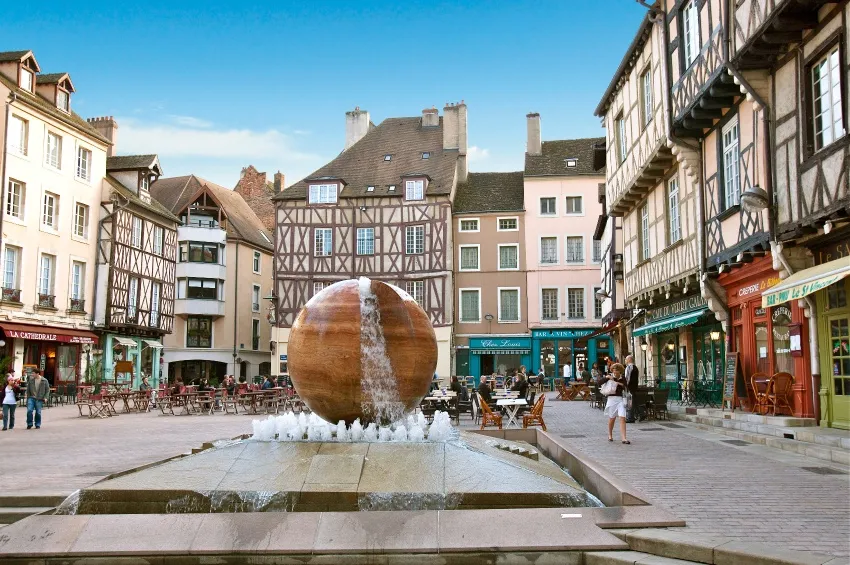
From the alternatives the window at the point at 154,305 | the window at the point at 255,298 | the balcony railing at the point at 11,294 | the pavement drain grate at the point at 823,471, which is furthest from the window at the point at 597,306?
the pavement drain grate at the point at 823,471

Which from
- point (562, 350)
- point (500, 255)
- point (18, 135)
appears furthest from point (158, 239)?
point (562, 350)

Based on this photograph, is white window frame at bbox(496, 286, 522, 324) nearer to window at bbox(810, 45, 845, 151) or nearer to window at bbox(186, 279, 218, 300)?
window at bbox(186, 279, 218, 300)

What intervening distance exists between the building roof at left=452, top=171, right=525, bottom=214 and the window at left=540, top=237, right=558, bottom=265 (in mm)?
2238

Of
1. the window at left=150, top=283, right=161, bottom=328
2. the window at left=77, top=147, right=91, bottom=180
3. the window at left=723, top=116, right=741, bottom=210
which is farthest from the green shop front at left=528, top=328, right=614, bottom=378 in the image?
the window at left=723, top=116, right=741, bottom=210

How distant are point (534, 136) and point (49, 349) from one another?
2728 cm

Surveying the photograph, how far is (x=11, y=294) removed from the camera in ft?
91.1

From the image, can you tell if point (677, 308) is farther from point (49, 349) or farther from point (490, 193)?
point (49, 349)

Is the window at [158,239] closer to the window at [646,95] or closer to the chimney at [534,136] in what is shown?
the chimney at [534,136]

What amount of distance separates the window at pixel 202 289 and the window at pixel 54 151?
14.0 m

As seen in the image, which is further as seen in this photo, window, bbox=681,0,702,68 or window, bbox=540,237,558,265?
window, bbox=540,237,558,265

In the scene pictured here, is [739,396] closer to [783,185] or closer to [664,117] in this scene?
[783,185]

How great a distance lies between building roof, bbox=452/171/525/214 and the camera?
41875 mm

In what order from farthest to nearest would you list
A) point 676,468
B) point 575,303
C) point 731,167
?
point 575,303 < point 731,167 < point 676,468

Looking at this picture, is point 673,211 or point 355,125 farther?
point 355,125
